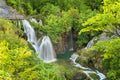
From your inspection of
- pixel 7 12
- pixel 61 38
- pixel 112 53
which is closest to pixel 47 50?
pixel 61 38

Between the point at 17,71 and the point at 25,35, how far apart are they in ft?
50.7

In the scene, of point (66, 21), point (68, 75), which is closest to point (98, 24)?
point (68, 75)

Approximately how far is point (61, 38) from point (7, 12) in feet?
23.7

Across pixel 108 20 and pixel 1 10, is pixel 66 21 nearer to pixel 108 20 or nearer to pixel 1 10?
pixel 1 10

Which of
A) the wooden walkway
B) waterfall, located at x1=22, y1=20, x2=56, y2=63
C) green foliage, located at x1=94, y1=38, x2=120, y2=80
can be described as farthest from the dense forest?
waterfall, located at x1=22, y1=20, x2=56, y2=63

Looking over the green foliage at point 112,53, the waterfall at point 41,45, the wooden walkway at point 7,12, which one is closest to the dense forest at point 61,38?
the green foliage at point 112,53

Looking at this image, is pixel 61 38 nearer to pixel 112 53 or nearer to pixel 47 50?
pixel 47 50

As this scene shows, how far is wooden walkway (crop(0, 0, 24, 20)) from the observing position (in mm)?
37972

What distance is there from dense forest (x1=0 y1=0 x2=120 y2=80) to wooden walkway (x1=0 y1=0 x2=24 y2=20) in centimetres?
70

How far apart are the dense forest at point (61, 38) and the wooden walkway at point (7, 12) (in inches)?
27.4

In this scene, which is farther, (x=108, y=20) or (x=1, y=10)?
(x=1, y=10)

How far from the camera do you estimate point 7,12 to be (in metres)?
39.6

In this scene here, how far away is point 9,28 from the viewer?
30875 millimetres

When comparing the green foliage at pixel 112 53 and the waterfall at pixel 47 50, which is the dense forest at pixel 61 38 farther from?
the waterfall at pixel 47 50
